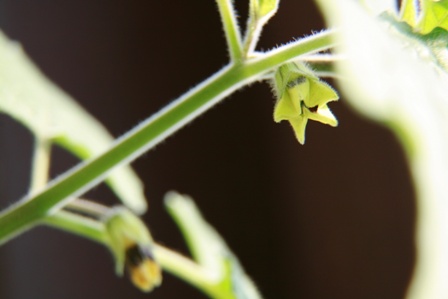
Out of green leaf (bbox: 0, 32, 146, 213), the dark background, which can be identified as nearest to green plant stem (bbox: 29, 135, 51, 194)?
green leaf (bbox: 0, 32, 146, 213)

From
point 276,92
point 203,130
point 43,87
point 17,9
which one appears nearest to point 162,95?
point 203,130

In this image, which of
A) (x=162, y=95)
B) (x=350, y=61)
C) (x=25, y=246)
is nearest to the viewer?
(x=350, y=61)

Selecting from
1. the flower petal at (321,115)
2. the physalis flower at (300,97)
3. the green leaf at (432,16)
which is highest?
the physalis flower at (300,97)

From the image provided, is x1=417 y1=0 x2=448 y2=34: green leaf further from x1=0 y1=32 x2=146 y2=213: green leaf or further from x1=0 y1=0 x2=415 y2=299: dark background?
x1=0 y1=0 x2=415 y2=299: dark background

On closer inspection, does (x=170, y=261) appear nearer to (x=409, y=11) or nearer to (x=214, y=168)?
(x=409, y=11)

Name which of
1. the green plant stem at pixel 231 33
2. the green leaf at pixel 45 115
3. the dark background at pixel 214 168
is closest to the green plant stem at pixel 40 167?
the green leaf at pixel 45 115

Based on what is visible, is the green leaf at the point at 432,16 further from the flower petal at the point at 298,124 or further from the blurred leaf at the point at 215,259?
the blurred leaf at the point at 215,259

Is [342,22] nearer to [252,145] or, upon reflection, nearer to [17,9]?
[17,9]
